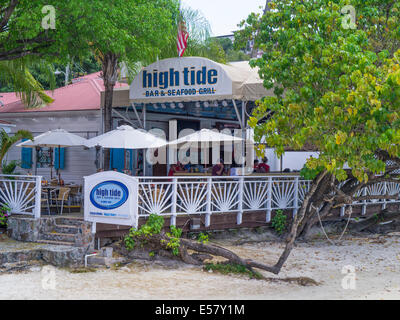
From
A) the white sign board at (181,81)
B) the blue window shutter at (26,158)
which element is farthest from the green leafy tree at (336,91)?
the blue window shutter at (26,158)

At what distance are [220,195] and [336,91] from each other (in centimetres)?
474

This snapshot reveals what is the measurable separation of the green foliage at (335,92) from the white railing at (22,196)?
548 centimetres

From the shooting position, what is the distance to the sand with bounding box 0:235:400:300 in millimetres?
9148

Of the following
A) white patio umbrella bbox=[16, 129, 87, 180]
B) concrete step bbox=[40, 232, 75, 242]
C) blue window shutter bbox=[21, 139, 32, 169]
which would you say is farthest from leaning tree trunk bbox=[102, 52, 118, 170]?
concrete step bbox=[40, 232, 75, 242]

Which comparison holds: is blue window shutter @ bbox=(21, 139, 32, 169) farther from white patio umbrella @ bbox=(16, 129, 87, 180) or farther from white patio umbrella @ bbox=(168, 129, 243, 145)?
white patio umbrella @ bbox=(168, 129, 243, 145)

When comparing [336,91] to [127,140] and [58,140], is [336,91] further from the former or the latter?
[58,140]

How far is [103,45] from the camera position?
13688 millimetres

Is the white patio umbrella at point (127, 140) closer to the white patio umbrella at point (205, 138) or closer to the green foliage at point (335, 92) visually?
the white patio umbrella at point (205, 138)

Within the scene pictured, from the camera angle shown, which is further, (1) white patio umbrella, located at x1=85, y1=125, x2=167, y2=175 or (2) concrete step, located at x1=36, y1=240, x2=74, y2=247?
(1) white patio umbrella, located at x1=85, y1=125, x2=167, y2=175

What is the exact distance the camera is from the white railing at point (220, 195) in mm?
12195

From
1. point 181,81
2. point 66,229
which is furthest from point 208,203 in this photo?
point 181,81

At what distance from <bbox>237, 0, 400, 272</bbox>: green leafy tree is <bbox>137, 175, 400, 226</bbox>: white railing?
9.37 ft

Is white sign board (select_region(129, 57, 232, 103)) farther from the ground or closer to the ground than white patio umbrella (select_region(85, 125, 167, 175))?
farther from the ground

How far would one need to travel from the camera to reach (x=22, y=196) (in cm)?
1255
